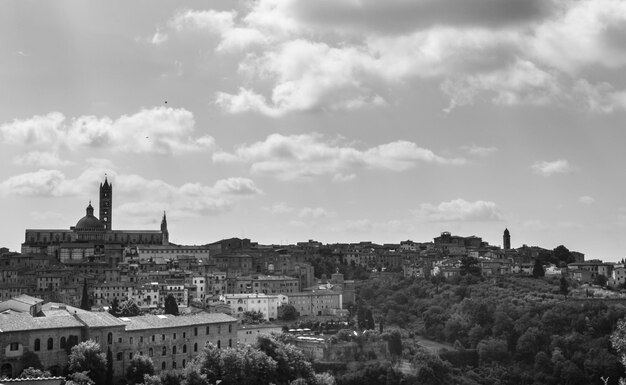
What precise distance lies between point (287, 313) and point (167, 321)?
991 inches

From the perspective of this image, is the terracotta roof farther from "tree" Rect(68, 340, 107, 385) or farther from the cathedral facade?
the cathedral facade

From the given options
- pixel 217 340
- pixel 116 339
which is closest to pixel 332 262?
pixel 217 340

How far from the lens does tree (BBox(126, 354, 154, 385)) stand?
41188 mm

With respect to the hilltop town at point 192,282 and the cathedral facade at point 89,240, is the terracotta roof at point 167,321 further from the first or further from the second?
the cathedral facade at point 89,240

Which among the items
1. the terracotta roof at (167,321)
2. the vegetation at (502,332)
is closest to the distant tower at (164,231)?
the vegetation at (502,332)

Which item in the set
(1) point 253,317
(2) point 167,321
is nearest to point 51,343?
(2) point 167,321

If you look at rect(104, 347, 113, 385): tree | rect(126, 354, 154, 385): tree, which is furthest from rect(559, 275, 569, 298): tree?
rect(104, 347, 113, 385): tree

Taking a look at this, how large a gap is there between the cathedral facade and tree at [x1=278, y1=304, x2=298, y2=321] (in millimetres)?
24838

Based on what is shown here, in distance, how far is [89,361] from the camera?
39.8 m

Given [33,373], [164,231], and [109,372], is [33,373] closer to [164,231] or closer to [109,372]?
[109,372]

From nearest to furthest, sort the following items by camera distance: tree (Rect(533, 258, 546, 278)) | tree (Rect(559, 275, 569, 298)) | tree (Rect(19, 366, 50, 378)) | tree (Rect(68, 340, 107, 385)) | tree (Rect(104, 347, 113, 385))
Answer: tree (Rect(19, 366, 50, 378))
tree (Rect(68, 340, 107, 385))
tree (Rect(104, 347, 113, 385))
tree (Rect(559, 275, 569, 298))
tree (Rect(533, 258, 546, 278))

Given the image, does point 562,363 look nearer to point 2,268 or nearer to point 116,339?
point 116,339

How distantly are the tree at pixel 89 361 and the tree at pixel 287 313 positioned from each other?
30835 mm

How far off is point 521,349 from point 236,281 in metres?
26.2
